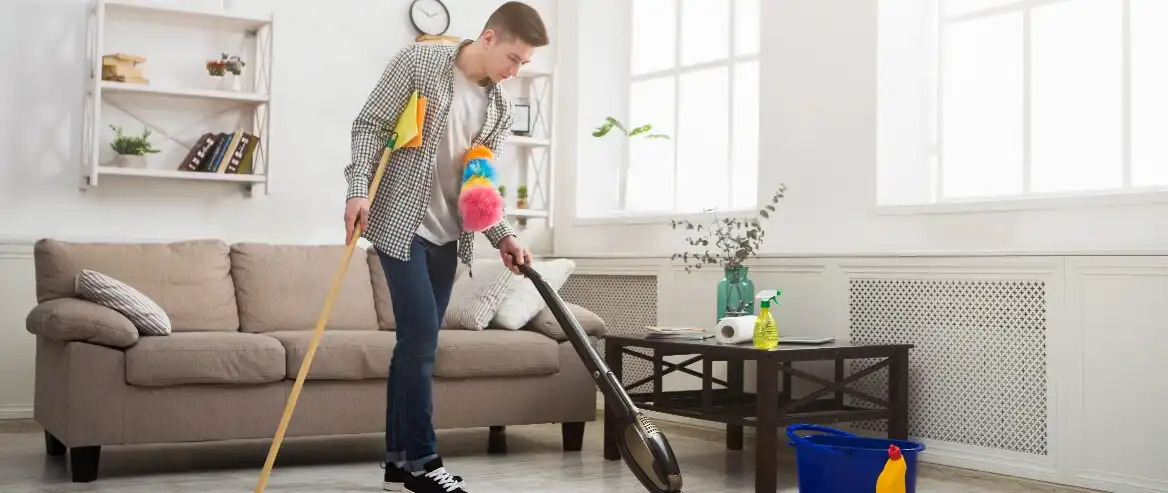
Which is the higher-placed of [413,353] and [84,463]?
[413,353]

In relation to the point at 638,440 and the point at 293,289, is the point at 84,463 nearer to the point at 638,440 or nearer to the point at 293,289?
the point at 293,289

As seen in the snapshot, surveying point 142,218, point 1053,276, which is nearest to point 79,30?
point 142,218

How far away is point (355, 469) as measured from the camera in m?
3.85

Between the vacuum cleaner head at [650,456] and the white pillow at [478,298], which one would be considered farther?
the white pillow at [478,298]

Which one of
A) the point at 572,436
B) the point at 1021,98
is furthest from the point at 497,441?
the point at 1021,98

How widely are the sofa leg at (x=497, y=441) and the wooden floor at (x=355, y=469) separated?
1.5 inches

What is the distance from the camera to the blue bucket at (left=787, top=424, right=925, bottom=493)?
2.77m

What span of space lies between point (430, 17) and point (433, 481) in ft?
10.1

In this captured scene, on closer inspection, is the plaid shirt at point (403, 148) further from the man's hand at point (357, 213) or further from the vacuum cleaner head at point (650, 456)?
the vacuum cleaner head at point (650, 456)

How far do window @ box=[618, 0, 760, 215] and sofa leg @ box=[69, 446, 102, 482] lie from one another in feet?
9.20

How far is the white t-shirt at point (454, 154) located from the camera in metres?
3.14

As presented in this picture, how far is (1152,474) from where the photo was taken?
3533mm

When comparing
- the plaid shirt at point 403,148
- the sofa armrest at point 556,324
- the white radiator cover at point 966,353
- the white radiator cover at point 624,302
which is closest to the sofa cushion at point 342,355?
the sofa armrest at point 556,324

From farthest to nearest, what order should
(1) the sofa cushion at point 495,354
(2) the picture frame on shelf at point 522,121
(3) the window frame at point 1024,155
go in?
(2) the picture frame on shelf at point 522,121
(1) the sofa cushion at point 495,354
(3) the window frame at point 1024,155
